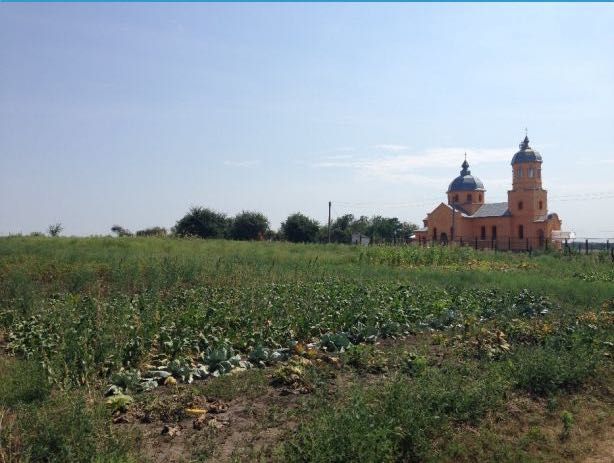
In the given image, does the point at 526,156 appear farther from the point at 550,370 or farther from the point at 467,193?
the point at 550,370

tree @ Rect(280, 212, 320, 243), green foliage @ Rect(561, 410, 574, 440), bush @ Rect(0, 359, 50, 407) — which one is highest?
tree @ Rect(280, 212, 320, 243)

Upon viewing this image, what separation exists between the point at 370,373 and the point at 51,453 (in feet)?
12.0

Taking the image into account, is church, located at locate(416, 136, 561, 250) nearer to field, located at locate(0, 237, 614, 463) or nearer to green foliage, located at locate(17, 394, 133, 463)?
field, located at locate(0, 237, 614, 463)

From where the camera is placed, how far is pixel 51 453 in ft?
14.5

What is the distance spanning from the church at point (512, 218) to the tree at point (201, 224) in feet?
72.8

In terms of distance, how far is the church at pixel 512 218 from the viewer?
6247 centimetres

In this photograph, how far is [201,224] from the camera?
6091 centimetres

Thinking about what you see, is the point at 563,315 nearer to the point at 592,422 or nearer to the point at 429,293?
the point at 429,293

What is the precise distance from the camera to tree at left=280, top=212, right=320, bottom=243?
63706 mm

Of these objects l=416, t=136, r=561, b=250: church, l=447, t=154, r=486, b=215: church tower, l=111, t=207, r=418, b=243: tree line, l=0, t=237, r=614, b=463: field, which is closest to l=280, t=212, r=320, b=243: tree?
l=111, t=207, r=418, b=243: tree line

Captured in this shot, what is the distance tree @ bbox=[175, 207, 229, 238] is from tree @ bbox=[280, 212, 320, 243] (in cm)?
707

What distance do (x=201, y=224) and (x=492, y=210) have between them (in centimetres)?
3233

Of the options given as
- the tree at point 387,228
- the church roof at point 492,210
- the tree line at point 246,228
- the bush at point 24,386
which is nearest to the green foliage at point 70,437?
the bush at point 24,386

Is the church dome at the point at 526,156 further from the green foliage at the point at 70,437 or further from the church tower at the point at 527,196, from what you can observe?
the green foliage at the point at 70,437
